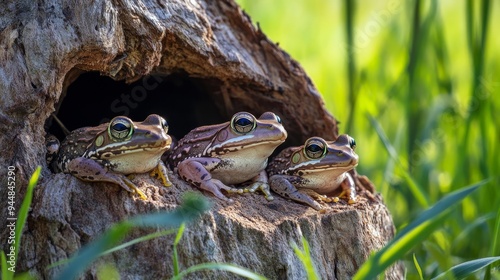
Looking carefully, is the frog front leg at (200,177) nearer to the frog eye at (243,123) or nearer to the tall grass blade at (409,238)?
the frog eye at (243,123)

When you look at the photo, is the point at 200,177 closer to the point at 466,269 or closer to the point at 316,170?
the point at 316,170

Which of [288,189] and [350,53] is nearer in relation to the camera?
[288,189]

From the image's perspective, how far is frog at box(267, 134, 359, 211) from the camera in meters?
5.70

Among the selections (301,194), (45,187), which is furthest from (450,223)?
(45,187)

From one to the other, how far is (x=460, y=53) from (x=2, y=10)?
27.0 feet

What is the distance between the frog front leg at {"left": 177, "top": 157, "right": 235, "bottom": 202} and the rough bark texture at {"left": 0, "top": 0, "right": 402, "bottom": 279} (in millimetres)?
171

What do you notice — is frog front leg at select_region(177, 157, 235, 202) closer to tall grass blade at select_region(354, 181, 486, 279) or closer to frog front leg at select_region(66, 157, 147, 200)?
frog front leg at select_region(66, 157, 147, 200)

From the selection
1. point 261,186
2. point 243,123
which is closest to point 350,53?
point 243,123

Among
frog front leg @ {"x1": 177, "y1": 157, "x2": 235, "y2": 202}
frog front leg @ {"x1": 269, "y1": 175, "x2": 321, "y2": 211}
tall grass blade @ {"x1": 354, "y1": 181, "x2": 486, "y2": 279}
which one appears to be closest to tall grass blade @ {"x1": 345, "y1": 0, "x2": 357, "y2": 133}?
frog front leg @ {"x1": 269, "y1": 175, "x2": 321, "y2": 211}

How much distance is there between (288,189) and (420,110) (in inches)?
104

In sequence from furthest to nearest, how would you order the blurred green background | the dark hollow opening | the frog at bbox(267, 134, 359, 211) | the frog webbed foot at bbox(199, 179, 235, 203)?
the blurred green background → the dark hollow opening → the frog at bbox(267, 134, 359, 211) → the frog webbed foot at bbox(199, 179, 235, 203)

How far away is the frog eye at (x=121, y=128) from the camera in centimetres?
500

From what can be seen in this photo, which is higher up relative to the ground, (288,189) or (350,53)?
(350,53)

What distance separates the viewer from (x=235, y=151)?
18.7ft
